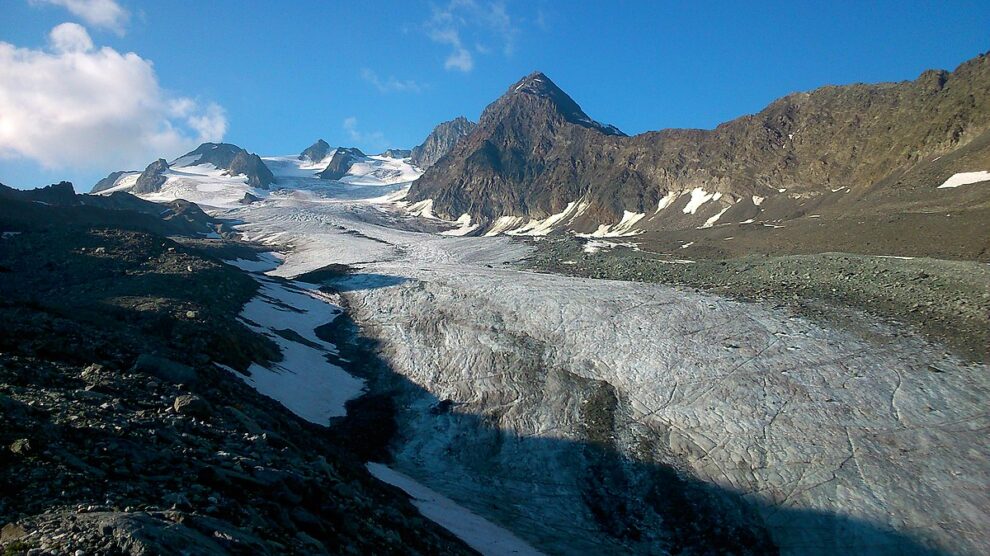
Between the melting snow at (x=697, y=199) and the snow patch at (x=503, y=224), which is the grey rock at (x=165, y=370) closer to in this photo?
the melting snow at (x=697, y=199)

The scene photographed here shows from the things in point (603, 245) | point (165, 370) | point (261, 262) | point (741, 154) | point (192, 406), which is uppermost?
point (741, 154)

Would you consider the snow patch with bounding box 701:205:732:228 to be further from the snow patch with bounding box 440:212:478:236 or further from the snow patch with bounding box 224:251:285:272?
the snow patch with bounding box 224:251:285:272

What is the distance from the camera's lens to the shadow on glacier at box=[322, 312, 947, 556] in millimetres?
17078

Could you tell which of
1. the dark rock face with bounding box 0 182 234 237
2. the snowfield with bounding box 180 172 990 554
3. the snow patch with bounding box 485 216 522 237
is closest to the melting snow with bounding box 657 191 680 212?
the snow patch with bounding box 485 216 522 237

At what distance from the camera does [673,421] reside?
72.7 feet

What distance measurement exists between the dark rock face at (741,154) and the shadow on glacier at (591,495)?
206 feet

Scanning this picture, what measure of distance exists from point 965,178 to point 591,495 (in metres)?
63.4

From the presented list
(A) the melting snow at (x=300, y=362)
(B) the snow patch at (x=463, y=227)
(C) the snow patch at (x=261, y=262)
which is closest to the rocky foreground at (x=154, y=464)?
(A) the melting snow at (x=300, y=362)

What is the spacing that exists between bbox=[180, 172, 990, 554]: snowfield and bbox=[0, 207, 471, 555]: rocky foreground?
5.75 m

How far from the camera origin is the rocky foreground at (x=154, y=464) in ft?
21.6

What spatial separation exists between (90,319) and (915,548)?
2687cm

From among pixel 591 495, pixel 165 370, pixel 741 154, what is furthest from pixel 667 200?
pixel 165 370

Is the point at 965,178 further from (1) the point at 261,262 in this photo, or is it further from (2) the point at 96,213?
(2) the point at 96,213

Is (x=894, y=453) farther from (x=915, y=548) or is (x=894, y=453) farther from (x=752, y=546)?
(x=752, y=546)
